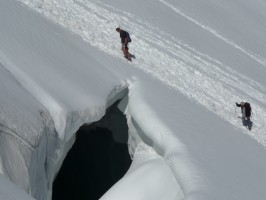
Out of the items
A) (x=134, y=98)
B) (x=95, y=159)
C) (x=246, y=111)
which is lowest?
(x=95, y=159)

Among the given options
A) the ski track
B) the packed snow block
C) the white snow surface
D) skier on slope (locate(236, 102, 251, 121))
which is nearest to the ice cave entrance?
the white snow surface

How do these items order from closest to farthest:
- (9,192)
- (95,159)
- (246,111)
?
(9,192)
(95,159)
(246,111)

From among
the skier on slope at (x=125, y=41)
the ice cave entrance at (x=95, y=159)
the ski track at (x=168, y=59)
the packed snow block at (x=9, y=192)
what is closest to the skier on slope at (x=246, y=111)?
the ski track at (x=168, y=59)

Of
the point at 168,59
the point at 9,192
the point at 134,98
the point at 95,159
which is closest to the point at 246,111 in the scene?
the point at 168,59

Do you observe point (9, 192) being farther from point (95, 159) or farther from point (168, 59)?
point (168, 59)

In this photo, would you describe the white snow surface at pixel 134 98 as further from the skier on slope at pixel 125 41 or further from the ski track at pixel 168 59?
the skier on slope at pixel 125 41

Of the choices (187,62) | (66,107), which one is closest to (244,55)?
(187,62)
